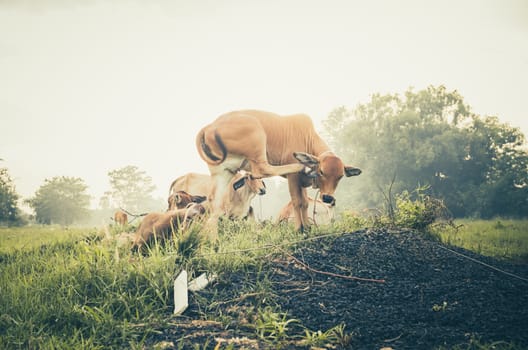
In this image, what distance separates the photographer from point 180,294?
3818 mm

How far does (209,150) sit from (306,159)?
148cm

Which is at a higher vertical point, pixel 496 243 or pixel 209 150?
pixel 209 150

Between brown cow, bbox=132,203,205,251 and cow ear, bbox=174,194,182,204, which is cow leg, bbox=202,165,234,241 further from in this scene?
cow ear, bbox=174,194,182,204

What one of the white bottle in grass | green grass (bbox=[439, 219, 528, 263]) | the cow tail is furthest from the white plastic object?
green grass (bbox=[439, 219, 528, 263])

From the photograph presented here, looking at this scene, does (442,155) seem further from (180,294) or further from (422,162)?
(180,294)

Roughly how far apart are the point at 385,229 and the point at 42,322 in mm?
4250

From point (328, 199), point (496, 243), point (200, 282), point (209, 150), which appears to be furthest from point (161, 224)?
point (496, 243)

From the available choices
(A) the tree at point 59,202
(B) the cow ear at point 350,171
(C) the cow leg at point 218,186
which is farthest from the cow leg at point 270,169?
(A) the tree at point 59,202

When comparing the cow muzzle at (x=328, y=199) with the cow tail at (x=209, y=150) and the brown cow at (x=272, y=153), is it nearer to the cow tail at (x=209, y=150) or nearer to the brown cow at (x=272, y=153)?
the brown cow at (x=272, y=153)

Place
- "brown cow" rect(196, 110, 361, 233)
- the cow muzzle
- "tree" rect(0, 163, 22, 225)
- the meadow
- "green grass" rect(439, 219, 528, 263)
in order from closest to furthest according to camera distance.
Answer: the meadow → the cow muzzle → "brown cow" rect(196, 110, 361, 233) → "green grass" rect(439, 219, 528, 263) → "tree" rect(0, 163, 22, 225)

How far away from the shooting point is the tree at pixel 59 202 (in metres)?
26.2

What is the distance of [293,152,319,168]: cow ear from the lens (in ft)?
18.1

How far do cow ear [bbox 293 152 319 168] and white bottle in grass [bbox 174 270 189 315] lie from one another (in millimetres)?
2295

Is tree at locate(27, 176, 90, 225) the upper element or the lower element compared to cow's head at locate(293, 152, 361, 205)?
lower
